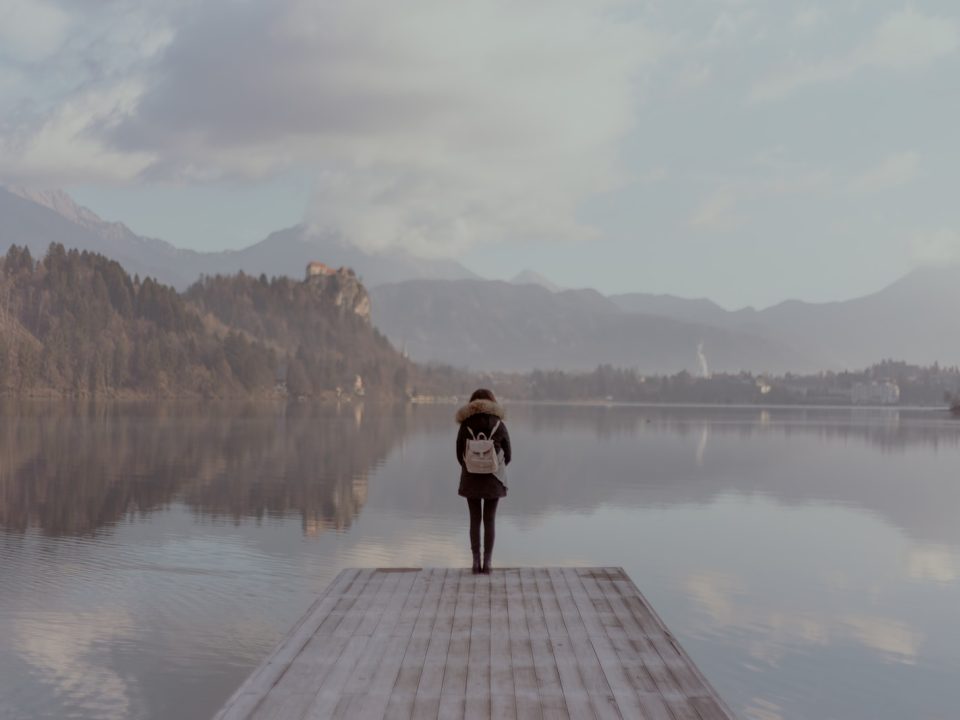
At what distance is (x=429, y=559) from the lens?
1009 inches

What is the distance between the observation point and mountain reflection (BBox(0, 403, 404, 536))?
108 feet

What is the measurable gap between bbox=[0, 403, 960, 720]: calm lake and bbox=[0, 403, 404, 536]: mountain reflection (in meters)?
0.23

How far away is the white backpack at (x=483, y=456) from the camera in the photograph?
660 inches

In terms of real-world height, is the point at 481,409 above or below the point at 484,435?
above

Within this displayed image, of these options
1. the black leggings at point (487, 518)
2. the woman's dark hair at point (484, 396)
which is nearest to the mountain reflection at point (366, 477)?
the black leggings at point (487, 518)

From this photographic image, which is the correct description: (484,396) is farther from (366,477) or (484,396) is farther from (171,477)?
(366,477)

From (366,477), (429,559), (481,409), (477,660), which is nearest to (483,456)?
(481,409)

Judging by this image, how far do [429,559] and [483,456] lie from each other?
9.64 metres

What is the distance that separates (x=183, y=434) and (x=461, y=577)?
70.5m

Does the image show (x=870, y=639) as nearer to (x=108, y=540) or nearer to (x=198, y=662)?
(x=198, y=662)

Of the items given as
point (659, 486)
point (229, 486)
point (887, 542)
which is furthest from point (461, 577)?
point (659, 486)

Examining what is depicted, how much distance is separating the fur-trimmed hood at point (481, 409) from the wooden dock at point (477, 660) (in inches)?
114

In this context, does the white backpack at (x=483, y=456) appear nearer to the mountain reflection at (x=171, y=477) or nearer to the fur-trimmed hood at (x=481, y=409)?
the fur-trimmed hood at (x=481, y=409)

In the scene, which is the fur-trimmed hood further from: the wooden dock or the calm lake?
the calm lake
